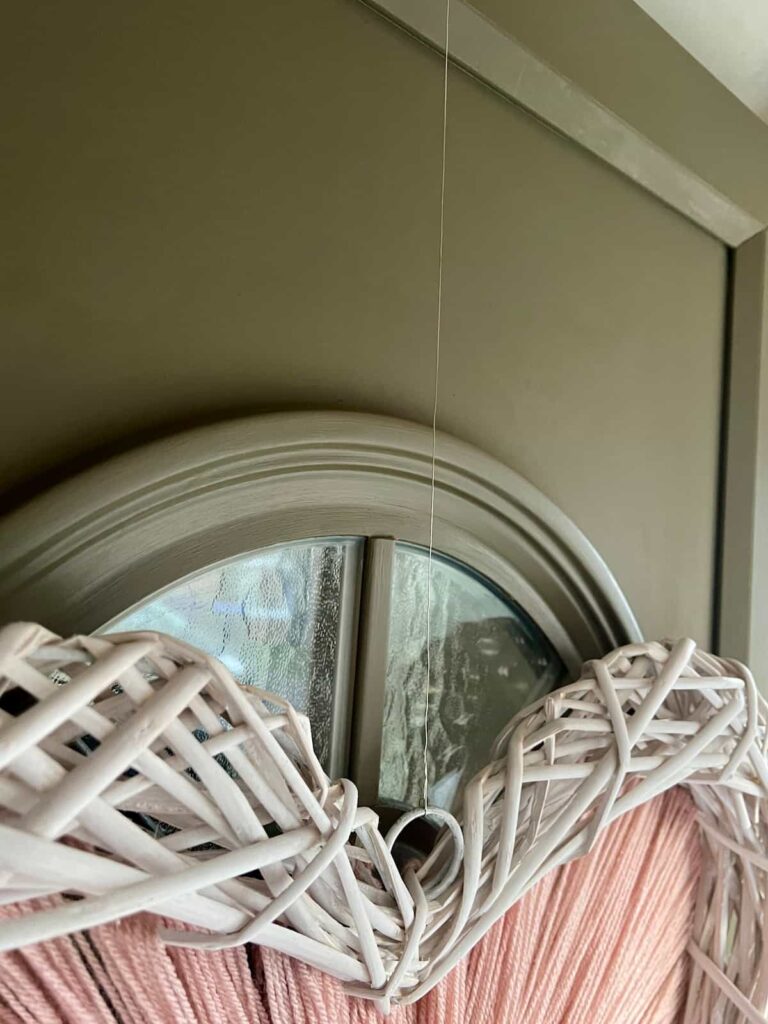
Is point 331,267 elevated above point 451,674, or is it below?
above

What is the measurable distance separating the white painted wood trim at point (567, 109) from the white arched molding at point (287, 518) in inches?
8.5

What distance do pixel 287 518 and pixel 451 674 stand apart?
139 mm

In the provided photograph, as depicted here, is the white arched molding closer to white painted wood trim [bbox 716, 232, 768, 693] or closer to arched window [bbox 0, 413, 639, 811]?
arched window [bbox 0, 413, 639, 811]

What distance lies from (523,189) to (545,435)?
0.48ft

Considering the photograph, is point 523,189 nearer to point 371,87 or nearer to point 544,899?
point 371,87

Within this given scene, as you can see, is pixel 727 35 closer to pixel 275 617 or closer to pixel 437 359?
pixel 437 359

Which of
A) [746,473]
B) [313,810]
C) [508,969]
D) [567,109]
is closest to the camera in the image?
[313,810]

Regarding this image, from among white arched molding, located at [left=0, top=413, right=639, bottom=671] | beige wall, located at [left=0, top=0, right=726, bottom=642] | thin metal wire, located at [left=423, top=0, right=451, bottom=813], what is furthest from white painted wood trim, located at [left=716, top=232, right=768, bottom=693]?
thin metal wire, located at [left=423, top=0, right=451, bottom=813]

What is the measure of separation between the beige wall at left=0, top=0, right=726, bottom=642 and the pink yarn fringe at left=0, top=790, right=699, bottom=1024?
0.16 m

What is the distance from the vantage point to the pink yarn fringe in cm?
25

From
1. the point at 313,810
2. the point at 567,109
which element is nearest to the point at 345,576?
the point at 313,810

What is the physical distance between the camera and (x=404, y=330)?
398 millimetres

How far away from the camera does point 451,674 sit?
1.39ft

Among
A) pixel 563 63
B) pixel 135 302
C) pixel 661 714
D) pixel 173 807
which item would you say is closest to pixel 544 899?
pixel 661 714
